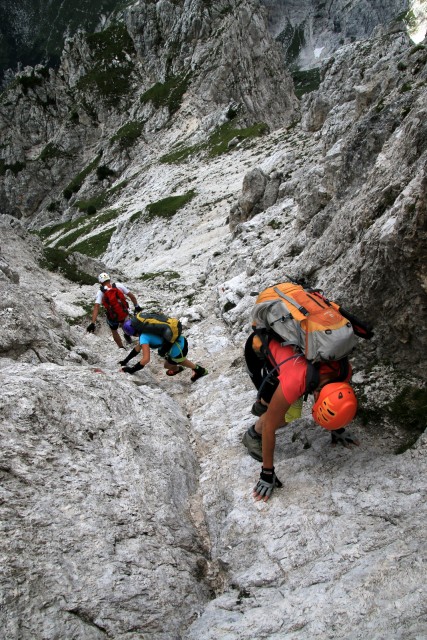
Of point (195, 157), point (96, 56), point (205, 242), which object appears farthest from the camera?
point (96, 56)

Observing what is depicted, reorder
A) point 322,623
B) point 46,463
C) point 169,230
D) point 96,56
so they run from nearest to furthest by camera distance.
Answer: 1. point 322,623
2. point 46,463
3. point 169,230
4. point 96,56

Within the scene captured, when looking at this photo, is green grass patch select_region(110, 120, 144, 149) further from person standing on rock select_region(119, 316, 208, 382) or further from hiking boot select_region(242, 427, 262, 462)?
hiking boot select_region(242, 427, 262, 462)

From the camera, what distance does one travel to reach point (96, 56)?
9150 cm

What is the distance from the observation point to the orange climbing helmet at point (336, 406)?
434cm

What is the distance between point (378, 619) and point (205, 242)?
87.0 ft

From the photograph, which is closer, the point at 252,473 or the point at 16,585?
the point at 16,585

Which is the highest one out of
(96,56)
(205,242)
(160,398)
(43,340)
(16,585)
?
(96,56)

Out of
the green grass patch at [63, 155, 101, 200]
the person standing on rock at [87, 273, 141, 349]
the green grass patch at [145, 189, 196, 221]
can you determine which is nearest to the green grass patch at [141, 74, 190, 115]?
the green grass patch at [63, 155, 101, 200]

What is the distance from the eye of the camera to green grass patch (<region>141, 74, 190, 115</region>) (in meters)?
69.6

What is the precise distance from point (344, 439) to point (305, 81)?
213572mm

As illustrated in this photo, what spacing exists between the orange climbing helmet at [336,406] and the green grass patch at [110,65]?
95.4m

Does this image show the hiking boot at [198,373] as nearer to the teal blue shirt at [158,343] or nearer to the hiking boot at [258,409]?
the teal blue shirt at [158,343]

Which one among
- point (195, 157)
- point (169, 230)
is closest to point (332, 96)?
point (169, 230)

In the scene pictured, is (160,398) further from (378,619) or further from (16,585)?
(378,619)
